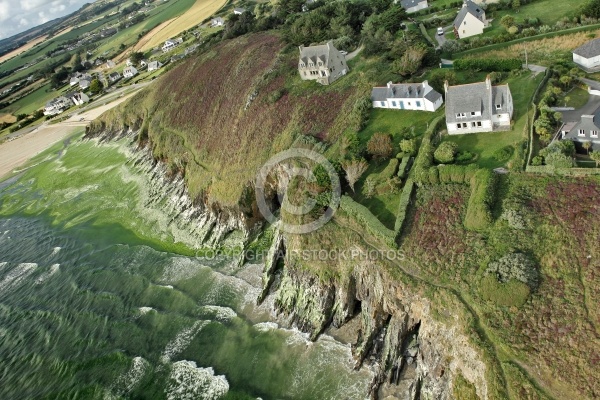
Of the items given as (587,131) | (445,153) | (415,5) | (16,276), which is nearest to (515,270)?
(445,153)

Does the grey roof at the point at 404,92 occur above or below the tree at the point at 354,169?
above

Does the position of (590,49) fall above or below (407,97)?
below

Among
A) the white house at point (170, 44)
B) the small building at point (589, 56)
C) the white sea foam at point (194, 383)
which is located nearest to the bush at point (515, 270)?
the white sea foam at point (194, 383)

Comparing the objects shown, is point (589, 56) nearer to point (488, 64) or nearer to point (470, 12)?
point (488, 64)

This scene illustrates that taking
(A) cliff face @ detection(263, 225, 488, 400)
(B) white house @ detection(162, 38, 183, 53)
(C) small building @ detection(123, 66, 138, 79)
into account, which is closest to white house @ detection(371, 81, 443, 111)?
(A) cliff face @ detection(263, 225, 488, 400)

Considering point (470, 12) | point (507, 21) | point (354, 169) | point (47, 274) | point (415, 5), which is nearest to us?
point (354, 169)

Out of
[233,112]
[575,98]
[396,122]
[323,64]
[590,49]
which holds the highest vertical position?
[323,64]

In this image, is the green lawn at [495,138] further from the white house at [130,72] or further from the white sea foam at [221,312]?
the white house at [130,72]
